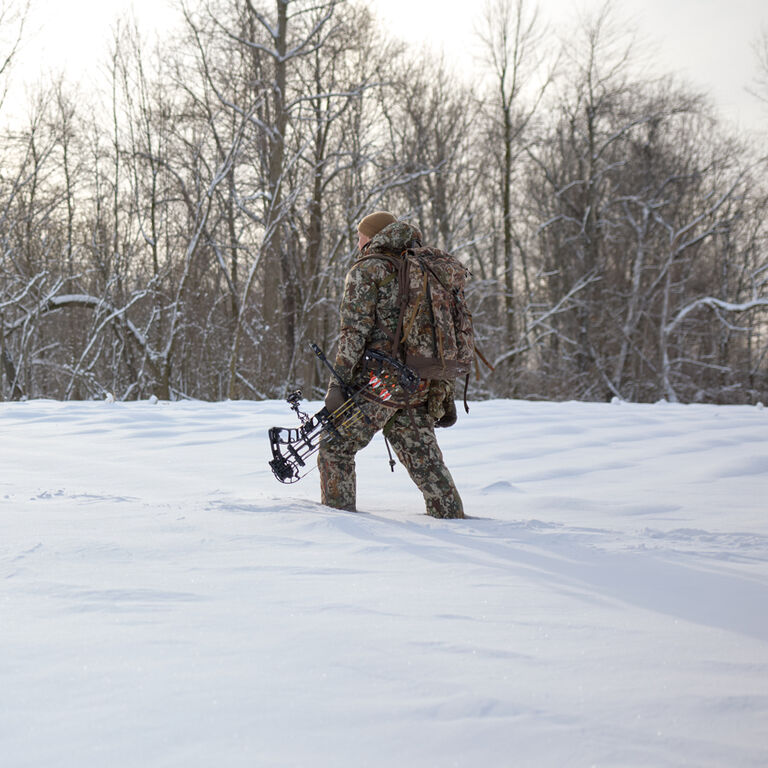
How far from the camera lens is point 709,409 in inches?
332

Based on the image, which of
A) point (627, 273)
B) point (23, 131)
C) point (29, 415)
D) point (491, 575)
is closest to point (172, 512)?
point (491, 575)

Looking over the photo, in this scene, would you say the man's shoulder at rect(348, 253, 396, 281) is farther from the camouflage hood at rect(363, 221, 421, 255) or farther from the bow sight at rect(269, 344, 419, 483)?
the bow sight at rect(269, 344, 419, 483)

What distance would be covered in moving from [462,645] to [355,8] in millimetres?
16886

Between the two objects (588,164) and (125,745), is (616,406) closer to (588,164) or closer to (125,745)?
(125,745)

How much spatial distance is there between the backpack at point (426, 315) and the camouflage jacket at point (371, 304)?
4 centimetres

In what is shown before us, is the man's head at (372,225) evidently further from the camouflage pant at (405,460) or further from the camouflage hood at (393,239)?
the camouflage pant at (405,460)

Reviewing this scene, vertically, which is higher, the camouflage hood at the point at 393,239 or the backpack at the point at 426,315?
the camouflage hood at the point at 393,239

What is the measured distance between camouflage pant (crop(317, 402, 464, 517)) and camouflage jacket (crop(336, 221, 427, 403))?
165 mm

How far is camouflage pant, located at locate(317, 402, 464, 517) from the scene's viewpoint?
11.7ft

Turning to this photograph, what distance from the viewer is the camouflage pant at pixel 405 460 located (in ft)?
11.7

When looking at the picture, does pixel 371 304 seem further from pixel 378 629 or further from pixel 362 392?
pixel 378 629

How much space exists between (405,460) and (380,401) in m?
0.34

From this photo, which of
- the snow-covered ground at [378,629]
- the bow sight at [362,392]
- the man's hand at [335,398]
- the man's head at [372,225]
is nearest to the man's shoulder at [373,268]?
the man's head at [372,225]

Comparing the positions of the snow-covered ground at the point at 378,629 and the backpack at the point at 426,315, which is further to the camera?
the backpack at the point at 426,315
